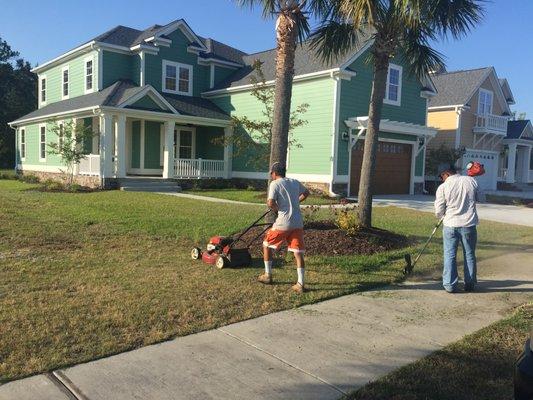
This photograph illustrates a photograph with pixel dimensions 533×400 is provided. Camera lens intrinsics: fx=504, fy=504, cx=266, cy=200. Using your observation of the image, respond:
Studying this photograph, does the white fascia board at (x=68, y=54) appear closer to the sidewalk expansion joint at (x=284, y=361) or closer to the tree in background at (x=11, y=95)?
the tree in background at (x=11, y=95)

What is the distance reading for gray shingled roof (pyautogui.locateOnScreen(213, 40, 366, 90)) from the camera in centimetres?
1966

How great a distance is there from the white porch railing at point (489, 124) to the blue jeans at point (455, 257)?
2413cm

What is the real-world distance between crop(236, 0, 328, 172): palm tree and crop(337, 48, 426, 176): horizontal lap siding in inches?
371

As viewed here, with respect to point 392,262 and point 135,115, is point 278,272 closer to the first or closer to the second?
point 392,262

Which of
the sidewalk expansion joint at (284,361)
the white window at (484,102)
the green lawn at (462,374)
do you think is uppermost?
the white window at (484,102)

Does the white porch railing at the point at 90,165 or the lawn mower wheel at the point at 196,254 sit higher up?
the white porch railing at the point at 90,165

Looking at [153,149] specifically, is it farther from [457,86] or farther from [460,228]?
[460,228]

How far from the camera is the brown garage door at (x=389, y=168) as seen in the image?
20281 millimetres

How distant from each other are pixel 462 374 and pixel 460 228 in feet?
9.57

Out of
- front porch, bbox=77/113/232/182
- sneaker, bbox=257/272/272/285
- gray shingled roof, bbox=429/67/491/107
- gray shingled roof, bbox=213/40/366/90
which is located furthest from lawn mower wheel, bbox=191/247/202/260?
gray shingled roof, bbox=429/67/491/107

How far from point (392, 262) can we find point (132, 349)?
15.8ft

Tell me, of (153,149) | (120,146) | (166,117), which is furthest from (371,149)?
(153,149)

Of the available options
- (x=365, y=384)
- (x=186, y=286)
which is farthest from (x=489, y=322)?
(x=186, y=286)

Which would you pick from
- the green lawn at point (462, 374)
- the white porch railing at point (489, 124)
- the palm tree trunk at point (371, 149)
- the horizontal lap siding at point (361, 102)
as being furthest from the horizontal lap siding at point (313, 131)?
the green lawn at point (462, 374)
